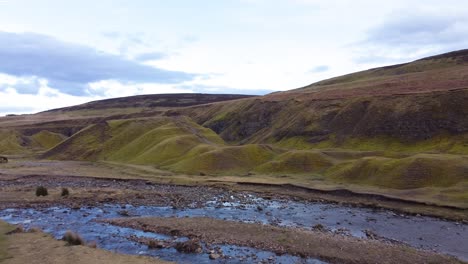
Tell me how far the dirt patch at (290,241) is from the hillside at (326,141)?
66.7 feet

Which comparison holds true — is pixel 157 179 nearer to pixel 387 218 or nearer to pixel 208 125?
pixel 387 218

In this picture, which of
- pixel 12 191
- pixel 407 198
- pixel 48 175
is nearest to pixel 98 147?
pixel 48 175

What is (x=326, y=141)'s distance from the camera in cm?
10962

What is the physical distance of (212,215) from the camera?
4834cm

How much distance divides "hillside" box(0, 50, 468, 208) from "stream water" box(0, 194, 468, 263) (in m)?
9.54

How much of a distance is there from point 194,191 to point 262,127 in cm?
7736

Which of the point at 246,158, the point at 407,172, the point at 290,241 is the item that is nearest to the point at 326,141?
the point at 246,158

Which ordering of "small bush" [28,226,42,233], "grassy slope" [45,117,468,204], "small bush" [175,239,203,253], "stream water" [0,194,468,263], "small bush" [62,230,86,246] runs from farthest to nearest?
1. "grassy slope" [45,117,468,204]
2. "small bush" [28,226,42,233]
3. "stream water" [0,194,468,263]
4. "small bush" [175,239,203,253]
5. "small bush" [62,230,86,246]

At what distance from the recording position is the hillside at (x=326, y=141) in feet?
211

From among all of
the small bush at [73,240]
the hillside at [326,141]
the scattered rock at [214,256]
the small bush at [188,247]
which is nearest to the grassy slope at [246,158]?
the hillside at [326,141]

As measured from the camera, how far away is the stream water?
34.3 meters

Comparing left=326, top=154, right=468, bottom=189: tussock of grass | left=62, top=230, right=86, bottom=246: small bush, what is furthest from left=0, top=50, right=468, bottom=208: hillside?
left=62, top=230, right=86, bottom=246: small bush

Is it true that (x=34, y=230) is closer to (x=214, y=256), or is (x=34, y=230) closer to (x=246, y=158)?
(x=214, y=256)

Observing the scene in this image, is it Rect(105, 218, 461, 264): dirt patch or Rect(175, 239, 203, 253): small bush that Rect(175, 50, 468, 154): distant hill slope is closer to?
Rect(105, 218, 461, 264): dirt patch
